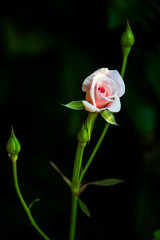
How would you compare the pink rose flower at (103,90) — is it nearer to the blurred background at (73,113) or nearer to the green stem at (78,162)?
the green stem at (78,162)

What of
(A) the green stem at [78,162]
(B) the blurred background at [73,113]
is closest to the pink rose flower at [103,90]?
(A) the green stem at [78,162]

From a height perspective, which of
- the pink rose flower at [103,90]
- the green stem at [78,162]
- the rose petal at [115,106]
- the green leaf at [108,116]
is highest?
the pink rose flower at [103,90]

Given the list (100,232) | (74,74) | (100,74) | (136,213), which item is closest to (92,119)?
(100,74)

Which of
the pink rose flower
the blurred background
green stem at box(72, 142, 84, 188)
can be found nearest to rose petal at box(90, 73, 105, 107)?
the pink rose flower

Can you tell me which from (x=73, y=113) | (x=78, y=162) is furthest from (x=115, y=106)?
(x=73, y=113)

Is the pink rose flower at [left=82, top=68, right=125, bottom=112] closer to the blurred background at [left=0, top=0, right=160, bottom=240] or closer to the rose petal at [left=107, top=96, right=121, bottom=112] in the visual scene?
the rose petal at [left=107, top=96, right=121, bottom=112]

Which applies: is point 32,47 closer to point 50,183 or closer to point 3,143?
point 3,143
